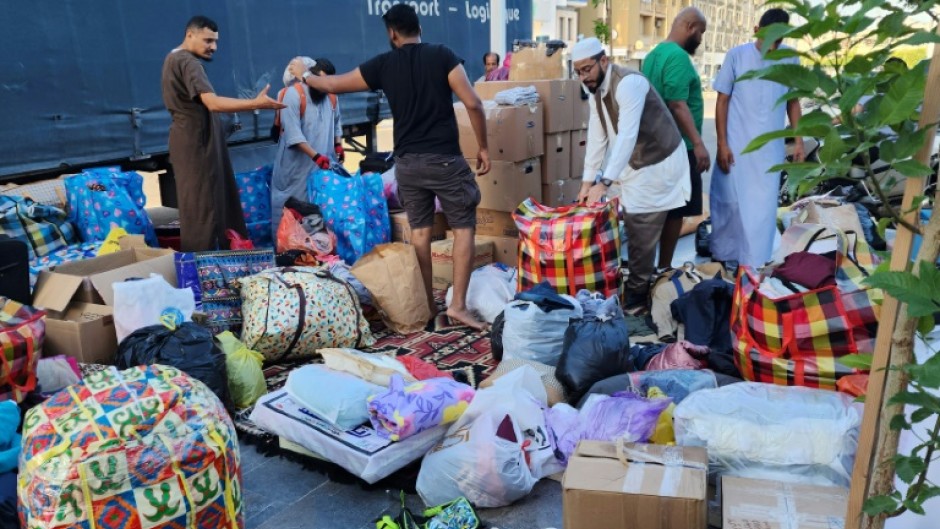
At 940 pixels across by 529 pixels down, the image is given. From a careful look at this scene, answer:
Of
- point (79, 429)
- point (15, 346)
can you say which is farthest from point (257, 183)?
point (79, 429)

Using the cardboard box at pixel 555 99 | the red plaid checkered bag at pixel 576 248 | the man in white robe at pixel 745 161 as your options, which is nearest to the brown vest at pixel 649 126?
the red plaid checkered bag at pixel 576 248

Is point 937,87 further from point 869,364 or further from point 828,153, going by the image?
point 869,364

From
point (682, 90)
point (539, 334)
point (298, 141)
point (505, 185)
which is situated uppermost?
point (682, 90)

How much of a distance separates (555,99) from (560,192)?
2.30 feet

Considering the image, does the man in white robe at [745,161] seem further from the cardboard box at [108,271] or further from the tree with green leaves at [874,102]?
the tree with green leaves at [874,102]

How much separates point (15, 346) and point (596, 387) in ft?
7.25

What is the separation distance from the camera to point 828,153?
109cm

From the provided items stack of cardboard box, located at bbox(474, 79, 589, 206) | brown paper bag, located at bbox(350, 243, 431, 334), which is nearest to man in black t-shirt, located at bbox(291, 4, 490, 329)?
brown paper bag, located at bbox(350, 243, 431, 334)

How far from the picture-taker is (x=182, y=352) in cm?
321

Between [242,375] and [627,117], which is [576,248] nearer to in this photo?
[627,117]

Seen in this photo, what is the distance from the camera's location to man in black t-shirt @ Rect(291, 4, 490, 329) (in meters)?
4.21

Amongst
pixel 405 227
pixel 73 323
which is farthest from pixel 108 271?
pixel 405 227

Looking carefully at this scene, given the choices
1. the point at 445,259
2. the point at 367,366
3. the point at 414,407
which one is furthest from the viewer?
the point at 445,259

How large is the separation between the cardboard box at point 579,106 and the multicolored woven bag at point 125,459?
4271mm
